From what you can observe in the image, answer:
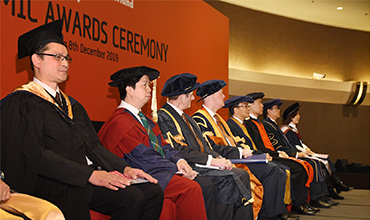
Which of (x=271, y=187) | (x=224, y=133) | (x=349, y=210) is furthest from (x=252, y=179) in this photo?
(x=349, y=210)

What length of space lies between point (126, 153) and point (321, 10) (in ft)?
25.7

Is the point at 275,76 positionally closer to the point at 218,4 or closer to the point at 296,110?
the point at 218,4

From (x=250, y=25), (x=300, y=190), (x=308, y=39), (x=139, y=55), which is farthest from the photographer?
(x=308, y=39)

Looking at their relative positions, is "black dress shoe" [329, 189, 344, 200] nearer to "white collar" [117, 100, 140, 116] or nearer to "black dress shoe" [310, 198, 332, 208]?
"black dress shoe" [310, 198, 332, 208]

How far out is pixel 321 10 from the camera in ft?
31.6

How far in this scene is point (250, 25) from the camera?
9.23 meters

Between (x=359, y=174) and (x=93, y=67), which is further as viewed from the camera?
(x=359, y=174)

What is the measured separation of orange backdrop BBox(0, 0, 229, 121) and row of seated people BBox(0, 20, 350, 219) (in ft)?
1.21

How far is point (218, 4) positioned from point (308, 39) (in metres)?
2.91

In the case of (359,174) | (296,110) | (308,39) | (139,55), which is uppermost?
(308,39)

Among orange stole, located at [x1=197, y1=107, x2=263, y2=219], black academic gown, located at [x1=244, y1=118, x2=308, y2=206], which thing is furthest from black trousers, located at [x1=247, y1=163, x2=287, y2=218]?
black academic gown, located at [x1=244, y1=118, x2=308, y2=206]

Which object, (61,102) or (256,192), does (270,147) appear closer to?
(256,192)

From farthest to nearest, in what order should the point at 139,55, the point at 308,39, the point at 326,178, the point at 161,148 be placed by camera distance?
the point at 308,39 < the point at 326,178 < the point at 139,55 < the point at 161,148

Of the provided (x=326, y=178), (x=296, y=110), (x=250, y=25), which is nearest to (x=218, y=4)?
(x=250, y=25)
